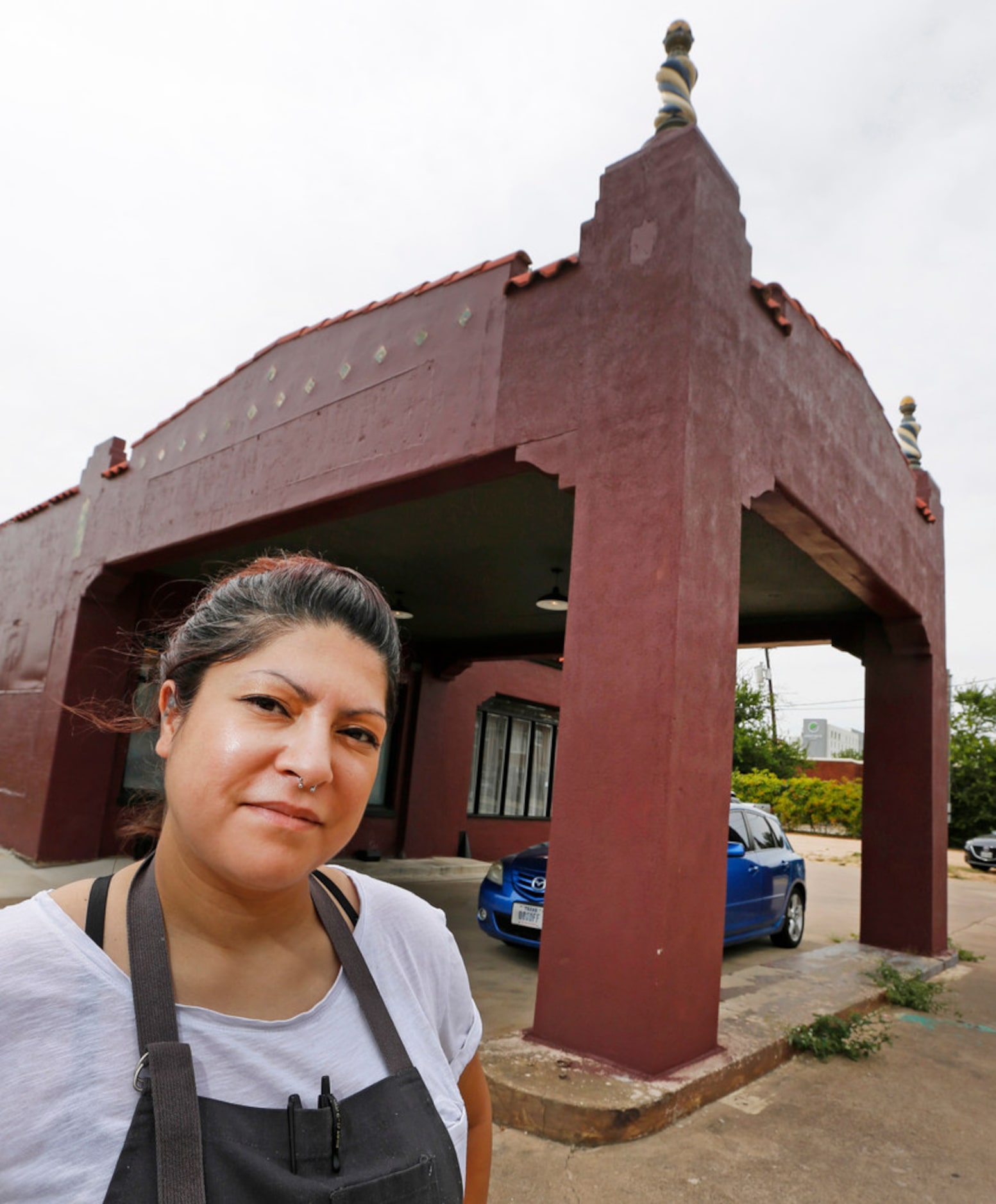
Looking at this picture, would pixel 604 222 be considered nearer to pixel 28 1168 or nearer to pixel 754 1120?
pixel 754 1120

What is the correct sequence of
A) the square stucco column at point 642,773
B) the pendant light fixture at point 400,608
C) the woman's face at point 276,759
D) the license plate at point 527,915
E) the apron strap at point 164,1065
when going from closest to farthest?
the apron strap at point 164,1065 → the woman's face at point 276,759 → the square stucco column at point 642,773 → the license plate at point 527,915 → the pendant light fixture at point 400,608

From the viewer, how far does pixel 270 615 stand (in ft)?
4.45

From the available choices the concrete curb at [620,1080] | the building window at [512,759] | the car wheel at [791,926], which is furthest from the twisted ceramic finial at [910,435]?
the building window at [512,759]

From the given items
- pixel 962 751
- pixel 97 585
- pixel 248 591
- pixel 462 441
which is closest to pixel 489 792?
pixel 97 585

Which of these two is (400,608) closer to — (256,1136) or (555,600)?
(555,600)

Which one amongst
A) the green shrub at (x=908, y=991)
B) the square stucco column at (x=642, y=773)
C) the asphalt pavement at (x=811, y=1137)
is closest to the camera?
the asphalt pavement at (x=811, y=1137)

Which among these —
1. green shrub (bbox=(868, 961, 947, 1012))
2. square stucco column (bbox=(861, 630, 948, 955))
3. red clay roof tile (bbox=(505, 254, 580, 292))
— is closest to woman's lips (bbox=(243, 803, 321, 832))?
red clay roof tile (bbox=(505, 254, 580, 292))

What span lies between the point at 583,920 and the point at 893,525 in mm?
5395

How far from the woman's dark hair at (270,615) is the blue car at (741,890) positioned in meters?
5.23

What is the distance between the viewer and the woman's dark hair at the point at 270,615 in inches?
53.2

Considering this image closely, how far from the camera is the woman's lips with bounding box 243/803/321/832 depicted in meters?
1.21

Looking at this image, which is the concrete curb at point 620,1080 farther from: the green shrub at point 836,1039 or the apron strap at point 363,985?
the apron strap at point 363,985

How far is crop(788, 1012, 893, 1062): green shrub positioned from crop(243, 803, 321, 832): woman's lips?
501 cm

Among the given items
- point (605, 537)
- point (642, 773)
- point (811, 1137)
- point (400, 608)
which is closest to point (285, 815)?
point (642, 773)
